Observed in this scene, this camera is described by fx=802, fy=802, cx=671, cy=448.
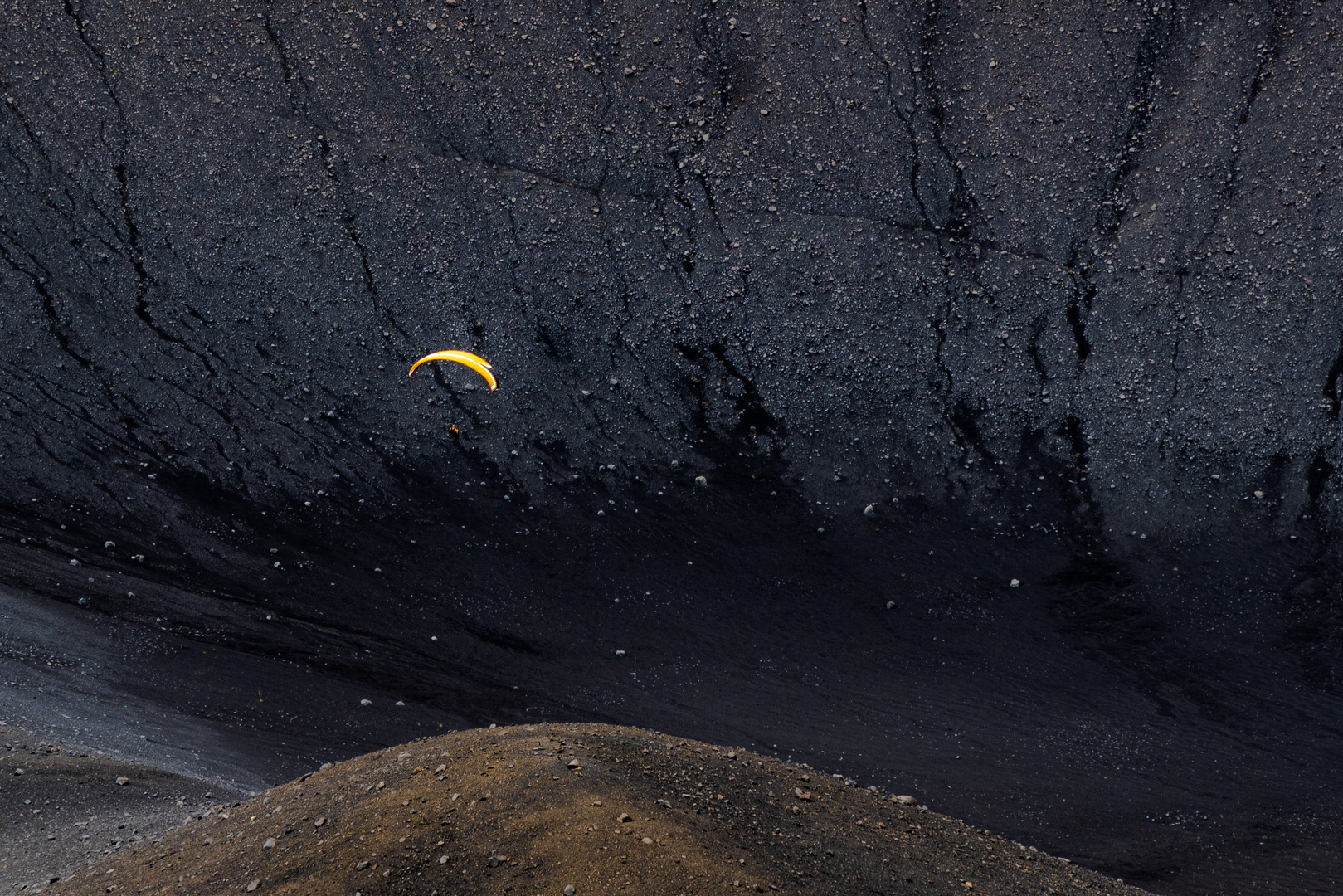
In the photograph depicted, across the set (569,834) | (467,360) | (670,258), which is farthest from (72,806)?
(670,258)

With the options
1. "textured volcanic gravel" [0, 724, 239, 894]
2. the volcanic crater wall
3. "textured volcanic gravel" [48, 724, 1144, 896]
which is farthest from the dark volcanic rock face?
"textured volcanic gravel" [48, 724, 1144, 896]

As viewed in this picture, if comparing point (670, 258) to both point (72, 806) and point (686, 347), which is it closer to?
point (686, 347)

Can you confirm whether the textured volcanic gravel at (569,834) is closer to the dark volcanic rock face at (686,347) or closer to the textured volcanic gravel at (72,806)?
the textured volcanic gravel at (72,806)

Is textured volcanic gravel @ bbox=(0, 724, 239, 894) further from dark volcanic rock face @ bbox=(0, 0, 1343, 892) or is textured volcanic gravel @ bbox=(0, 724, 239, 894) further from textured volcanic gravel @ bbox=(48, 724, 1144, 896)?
dark volcanic rock face @ bbox=(0, 0, 1343, 892)

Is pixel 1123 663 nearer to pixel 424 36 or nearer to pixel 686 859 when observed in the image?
pixel 686 859

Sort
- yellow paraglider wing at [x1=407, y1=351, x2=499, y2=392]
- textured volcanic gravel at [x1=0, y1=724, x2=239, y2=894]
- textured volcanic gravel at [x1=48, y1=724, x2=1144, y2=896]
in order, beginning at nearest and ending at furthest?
1. textured volcanic gravel at [x1=48, y1=724, x2=1144, y2=896]
2. textured volcanic gravel at [x1=0, y1=724, x2=239, y2=894]
3. yellow paraglider wing at [x1=407, y1=351, x2=499, y2=392]

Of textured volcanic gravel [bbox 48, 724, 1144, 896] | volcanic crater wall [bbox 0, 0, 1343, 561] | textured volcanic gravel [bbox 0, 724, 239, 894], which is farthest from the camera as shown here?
volcanic crater wall [bbox 0, 0, 1343, 561]

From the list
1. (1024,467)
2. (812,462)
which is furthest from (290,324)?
Result: (1024,467)
